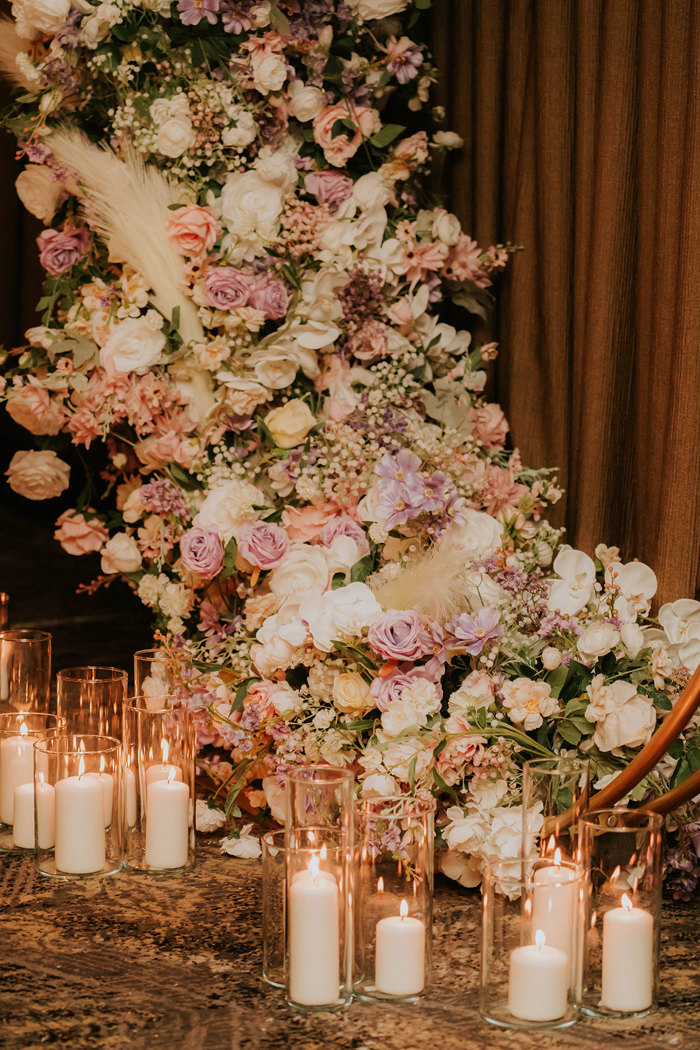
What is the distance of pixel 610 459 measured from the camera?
6.49 ft

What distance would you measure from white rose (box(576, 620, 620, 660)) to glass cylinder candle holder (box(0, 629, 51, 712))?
83cm

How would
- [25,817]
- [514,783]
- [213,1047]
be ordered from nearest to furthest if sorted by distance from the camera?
1. [213,1047]
2. [514,783]
3. [25,817]

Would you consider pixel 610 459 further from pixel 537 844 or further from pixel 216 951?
pixel 216 951

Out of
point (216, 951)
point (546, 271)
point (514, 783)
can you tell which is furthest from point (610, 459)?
point (216, 951)

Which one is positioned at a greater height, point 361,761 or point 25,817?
point 361,761

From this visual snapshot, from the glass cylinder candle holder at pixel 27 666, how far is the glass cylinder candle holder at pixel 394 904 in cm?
81

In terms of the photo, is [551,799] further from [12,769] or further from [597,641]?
[12,769]

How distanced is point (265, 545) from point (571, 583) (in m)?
0.42

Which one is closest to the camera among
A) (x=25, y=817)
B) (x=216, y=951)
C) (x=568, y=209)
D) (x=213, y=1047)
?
(x=213, y=1047)

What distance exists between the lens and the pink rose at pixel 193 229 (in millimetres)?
1879

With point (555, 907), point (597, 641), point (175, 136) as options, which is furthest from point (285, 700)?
point (175, 136)

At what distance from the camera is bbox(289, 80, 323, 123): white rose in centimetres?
197

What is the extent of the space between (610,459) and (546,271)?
33cm

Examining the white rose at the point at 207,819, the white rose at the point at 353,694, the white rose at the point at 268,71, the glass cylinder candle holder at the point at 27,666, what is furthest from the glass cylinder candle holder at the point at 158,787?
the white rose at the point at 268,71
